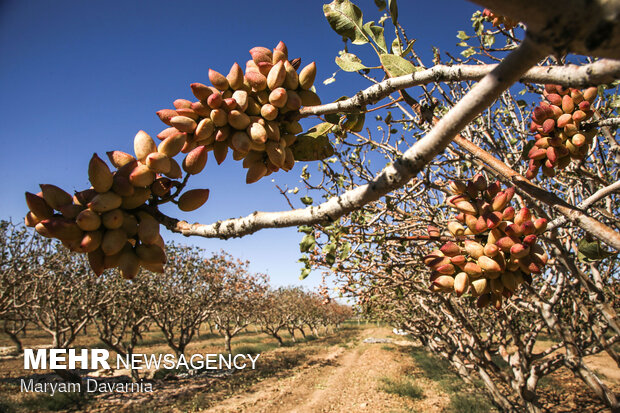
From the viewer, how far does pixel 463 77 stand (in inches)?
35.5

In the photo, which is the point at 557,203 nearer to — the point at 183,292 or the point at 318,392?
the point at 318,392

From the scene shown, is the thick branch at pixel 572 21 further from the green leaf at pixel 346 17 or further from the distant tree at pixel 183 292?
the distant tree at pixel 183 292

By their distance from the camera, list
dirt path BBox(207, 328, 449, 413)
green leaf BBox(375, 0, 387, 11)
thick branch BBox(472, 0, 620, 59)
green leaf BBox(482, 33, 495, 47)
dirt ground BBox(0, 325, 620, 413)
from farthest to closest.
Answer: dirt path BBox(207, 328, 449, 413), dirt ground BBox(0, 325, 620, 413), green leaf BBox(482, 33, 495, 47), green leaf BBox(375, 0, 387, 11), thick branch BBox(472, 0, 620, 59)

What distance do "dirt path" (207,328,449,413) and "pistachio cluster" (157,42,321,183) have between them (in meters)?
13.4

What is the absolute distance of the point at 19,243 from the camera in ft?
44.7

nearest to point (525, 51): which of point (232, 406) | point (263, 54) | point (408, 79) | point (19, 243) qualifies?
point (408, 79)

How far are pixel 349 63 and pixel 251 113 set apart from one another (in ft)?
1.59

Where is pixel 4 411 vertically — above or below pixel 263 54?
below

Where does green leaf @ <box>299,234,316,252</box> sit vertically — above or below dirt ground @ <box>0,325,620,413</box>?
above

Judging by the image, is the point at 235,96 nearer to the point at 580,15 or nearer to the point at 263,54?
the point at 263,54

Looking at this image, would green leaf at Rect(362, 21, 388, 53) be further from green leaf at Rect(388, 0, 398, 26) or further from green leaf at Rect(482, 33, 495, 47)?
green leaf at Rect(482, 33, 495, 47)

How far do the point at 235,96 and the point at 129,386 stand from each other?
18.0m

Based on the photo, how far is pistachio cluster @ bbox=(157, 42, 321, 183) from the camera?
98 cm

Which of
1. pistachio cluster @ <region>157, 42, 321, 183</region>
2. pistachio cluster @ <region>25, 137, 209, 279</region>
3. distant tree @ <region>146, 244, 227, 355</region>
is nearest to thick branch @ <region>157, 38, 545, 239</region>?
pistachio cluster @ <region>25, 137, 209, 279</region>
